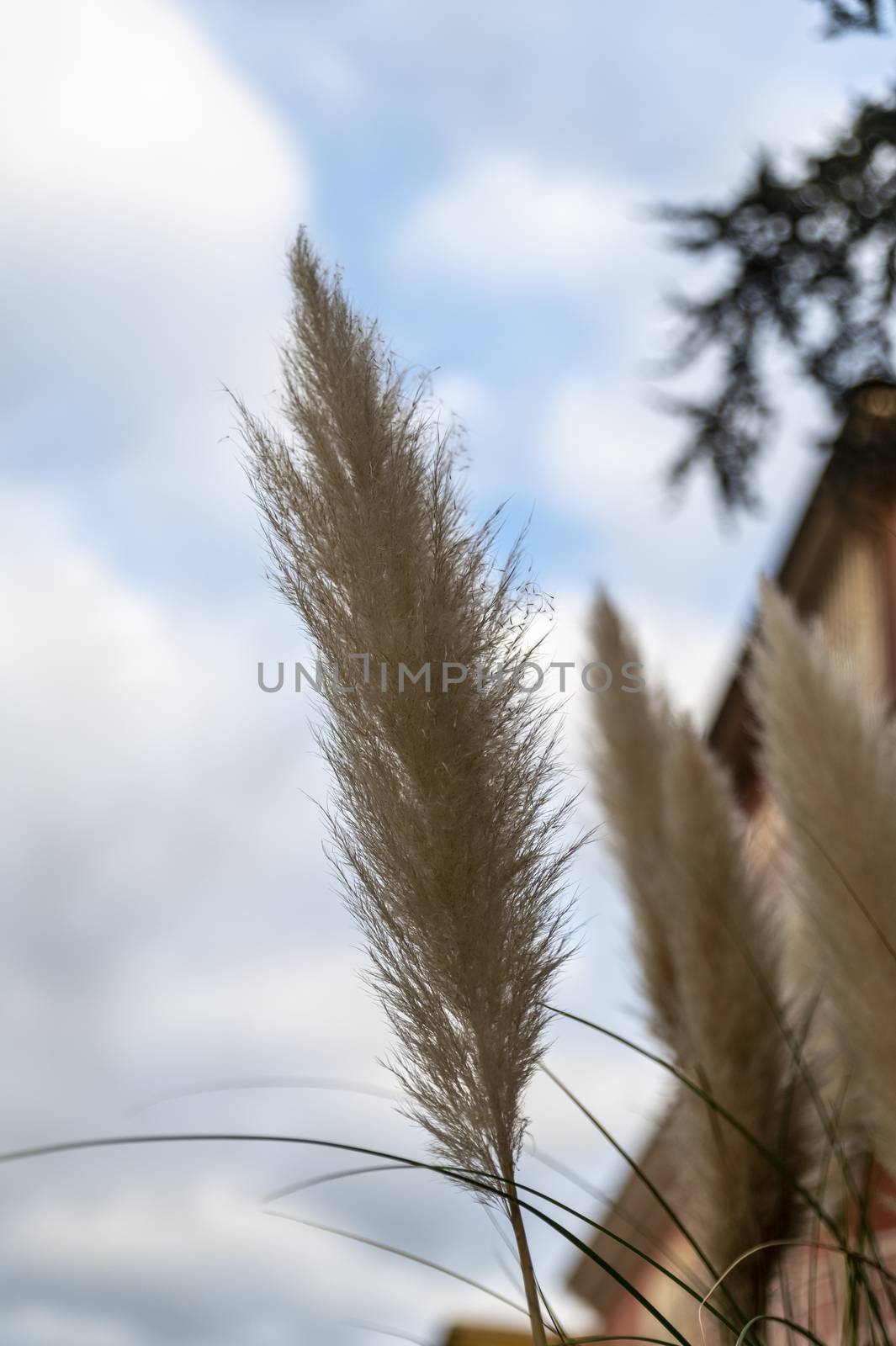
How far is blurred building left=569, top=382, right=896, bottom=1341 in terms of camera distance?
7.32ft

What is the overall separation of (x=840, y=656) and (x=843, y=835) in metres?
0.47

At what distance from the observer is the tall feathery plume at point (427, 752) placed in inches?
37.7

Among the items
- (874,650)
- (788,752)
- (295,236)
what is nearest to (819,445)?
(788,752)

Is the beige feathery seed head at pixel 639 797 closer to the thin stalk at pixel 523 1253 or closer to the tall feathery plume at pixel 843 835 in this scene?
the tall feathery plume at pixel 843 835

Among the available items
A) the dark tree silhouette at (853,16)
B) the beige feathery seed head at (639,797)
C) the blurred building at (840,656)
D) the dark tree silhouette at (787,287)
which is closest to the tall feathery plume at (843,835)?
the blurred building at (840,656)

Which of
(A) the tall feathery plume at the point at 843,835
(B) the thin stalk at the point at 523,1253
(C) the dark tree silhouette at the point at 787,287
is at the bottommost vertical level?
(B) the thin stalk at the point at 523,1253

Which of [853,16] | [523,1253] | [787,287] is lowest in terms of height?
[523,1253]

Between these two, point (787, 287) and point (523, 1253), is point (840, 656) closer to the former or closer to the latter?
point (787, 287)

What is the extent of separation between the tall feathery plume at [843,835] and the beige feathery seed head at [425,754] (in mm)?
668

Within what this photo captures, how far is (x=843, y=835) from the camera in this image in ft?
5.20

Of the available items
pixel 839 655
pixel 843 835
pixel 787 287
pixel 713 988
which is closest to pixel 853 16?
pixel 787 287

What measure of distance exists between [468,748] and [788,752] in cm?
90

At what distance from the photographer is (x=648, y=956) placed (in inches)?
84.4

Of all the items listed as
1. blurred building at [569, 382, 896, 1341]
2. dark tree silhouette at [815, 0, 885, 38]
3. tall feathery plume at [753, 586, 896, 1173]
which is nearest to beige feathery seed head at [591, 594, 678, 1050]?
blurred building at [569, 382, 896, 1341]
